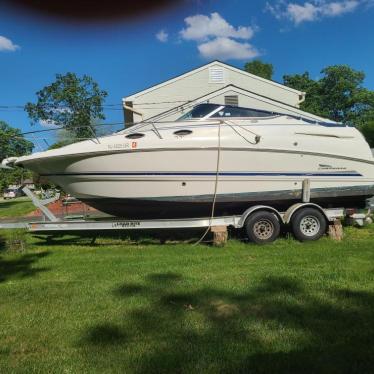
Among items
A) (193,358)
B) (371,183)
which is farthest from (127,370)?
(371,183)

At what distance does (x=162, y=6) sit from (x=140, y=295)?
380cm

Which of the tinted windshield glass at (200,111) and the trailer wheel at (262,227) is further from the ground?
the tinted windshield glass at (200,111)

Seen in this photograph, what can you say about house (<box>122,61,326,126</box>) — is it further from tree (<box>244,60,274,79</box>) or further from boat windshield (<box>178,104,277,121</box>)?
tree (<box>244,60,274,79</box>)

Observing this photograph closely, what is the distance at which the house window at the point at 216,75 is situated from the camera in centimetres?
2244

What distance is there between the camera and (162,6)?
1.72 m

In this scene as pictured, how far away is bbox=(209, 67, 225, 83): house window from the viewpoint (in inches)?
883

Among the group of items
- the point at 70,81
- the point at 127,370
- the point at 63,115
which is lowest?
the point at 127,370

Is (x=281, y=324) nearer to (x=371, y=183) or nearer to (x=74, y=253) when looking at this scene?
(x=74, y=253)

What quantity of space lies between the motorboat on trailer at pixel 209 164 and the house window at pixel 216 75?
14.1 meters

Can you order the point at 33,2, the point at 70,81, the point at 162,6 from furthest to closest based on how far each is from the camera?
1. the point at 70,81
2. the point at 162,6
3. the point at 33,2

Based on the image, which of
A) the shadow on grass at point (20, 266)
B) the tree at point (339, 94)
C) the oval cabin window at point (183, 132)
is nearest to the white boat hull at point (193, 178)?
the oval cabin window at point (183, 132)

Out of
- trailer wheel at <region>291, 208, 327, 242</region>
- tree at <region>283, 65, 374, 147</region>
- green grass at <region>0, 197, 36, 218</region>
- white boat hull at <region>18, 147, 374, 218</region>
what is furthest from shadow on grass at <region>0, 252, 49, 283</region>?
tree at <region>283, 65, 374, 147</region>

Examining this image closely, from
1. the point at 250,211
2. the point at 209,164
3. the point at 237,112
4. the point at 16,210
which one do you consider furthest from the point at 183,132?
the point at 16,210

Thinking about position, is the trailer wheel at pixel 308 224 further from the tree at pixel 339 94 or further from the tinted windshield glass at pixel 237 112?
the tree at pixel 339 94
